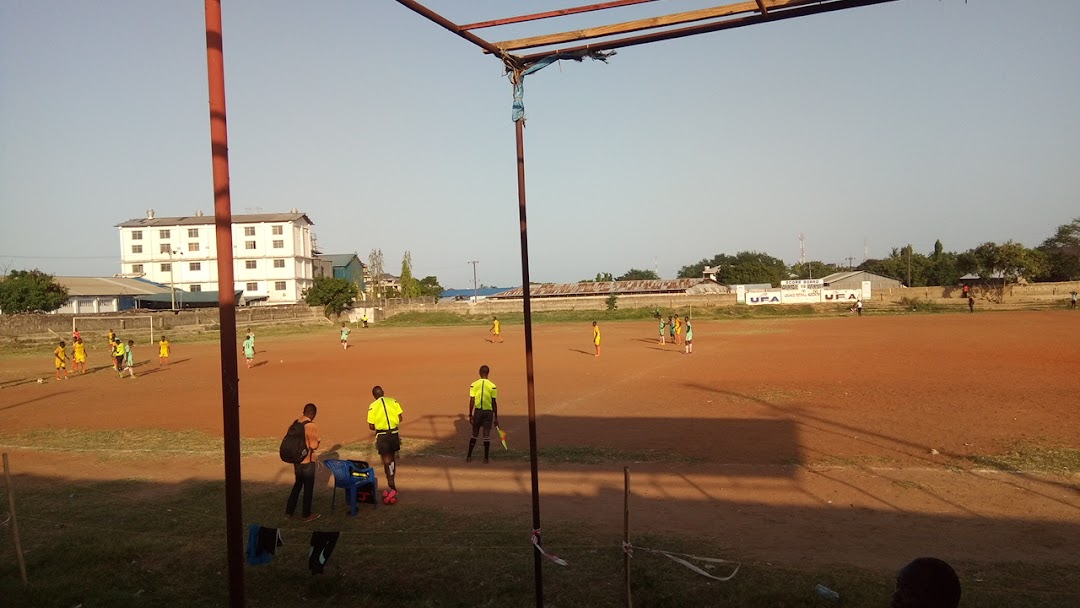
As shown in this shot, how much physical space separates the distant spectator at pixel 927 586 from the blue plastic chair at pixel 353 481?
26.2 feet

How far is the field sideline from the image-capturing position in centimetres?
865

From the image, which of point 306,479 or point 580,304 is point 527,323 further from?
point 580,304

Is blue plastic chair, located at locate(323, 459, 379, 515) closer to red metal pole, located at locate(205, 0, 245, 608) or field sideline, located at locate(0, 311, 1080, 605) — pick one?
field sideline, located at locate(0, 311, 1080, 605)

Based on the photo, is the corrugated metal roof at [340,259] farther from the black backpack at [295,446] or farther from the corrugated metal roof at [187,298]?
the black backpack at [295,446]

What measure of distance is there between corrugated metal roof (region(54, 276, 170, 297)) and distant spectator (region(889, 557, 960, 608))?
78.9m

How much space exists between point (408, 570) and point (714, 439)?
8247mm

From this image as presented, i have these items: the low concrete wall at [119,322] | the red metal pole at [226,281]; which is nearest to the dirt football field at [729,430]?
the red metal pole at [226,281]

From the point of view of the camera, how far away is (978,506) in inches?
359

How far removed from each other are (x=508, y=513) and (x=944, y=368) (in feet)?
64.5

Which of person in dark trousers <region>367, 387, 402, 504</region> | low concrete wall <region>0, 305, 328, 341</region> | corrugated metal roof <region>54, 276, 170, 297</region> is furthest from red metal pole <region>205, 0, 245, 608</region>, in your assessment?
corrugated metal roof <region>54, 276, 170, 297</region>

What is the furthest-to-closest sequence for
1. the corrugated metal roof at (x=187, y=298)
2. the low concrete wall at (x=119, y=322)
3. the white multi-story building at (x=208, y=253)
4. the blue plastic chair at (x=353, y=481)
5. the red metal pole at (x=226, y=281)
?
the white multi-story building at (x=208, y=253)
the corrugated metal roof at (x=187, y=298)
the low concrete wall at (x=119, y=322)
the blue plastic chair at (x=353, y=481)
the red metal pole at (x=226, y=281)

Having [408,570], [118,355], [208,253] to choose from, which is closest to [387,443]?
[408,570]

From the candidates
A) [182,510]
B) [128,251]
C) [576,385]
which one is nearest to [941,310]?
[576,385]

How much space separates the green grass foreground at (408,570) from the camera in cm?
655
